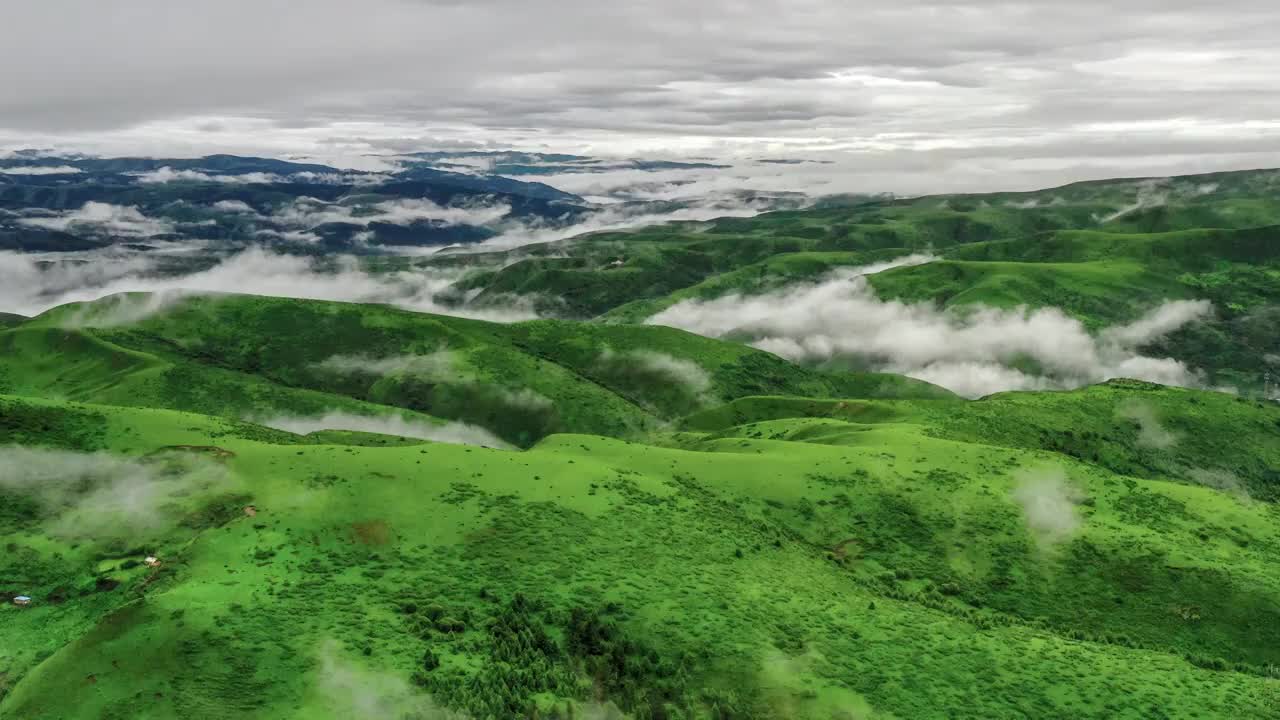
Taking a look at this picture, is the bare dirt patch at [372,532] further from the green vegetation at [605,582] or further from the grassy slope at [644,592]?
the green vegetation at [605,582]

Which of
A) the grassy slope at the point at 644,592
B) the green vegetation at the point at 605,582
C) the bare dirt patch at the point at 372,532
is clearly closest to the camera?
the green vegetation at the point at 605,582

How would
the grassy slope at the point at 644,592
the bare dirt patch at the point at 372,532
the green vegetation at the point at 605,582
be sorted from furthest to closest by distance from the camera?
the bare dirt patch at the point at 372,532, the grassy slope at the point at 644,592, the green vegetation at the point at 605,582

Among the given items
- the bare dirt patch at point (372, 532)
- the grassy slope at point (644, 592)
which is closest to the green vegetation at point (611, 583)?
the grassy slope at point (644, 592)

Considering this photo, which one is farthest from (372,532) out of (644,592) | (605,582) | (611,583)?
(644,592)

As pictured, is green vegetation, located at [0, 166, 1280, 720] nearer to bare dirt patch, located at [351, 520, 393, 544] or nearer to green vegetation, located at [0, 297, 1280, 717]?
green vegetation, located at [0, 297, 1280, 717]

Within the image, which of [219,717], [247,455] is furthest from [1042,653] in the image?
[247,455]

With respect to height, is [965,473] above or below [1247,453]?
above

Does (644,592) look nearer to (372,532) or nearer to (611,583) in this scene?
(611,583)

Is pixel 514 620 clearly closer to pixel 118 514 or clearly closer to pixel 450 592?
pixel 450 592
